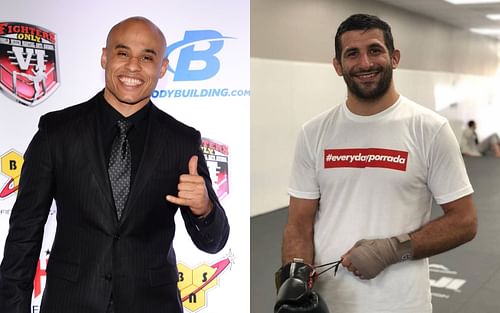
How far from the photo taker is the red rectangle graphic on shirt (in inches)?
73.6

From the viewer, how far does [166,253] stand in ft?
6.05

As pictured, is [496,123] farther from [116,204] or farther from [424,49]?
[116,204]

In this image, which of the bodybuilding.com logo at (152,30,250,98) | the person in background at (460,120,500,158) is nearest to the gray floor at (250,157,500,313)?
the bodybuilding.com logo at (152,30,250,98)

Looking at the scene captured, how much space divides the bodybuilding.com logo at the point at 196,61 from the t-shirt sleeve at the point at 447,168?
1.04 metres

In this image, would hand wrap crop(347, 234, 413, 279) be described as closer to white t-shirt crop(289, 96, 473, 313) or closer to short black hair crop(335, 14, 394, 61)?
white t-shirt crop(289, 96, 473, 313)

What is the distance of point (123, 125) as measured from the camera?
1.83 m

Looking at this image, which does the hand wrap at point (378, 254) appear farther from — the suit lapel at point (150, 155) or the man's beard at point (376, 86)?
the suit lapel at point (150, 155)

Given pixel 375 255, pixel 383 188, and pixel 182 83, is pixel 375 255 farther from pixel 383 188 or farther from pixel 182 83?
pixel 182 83

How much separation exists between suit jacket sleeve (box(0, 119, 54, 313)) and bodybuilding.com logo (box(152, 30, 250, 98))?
99cm

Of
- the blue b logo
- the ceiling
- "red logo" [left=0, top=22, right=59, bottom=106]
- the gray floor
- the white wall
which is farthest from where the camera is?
the ceiling

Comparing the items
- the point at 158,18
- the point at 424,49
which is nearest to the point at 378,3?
the point at 424,49

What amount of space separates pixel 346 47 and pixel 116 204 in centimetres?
88

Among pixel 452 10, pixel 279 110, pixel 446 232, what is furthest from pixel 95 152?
pixel 452 10

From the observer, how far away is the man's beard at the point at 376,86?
1.88m
